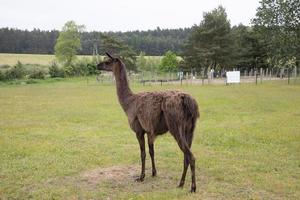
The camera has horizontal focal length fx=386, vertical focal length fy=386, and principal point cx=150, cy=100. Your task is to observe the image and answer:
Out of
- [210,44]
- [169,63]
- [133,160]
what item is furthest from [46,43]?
[133,160]

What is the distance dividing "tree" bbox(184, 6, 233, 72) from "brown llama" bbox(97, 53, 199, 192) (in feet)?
169

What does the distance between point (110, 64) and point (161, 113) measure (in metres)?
1.89

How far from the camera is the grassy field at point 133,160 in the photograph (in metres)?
7.50

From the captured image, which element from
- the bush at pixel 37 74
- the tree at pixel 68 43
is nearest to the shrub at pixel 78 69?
the bush at pixel 37 74

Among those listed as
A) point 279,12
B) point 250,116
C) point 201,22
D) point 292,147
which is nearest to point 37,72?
point 201,22

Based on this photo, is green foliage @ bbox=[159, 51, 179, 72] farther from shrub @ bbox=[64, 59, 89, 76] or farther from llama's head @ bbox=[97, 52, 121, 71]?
llama's head @ bbox=[97, 52, 121, 71]

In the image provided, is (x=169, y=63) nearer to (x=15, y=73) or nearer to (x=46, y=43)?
(x=15, y=73)

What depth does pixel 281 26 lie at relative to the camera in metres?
34.6

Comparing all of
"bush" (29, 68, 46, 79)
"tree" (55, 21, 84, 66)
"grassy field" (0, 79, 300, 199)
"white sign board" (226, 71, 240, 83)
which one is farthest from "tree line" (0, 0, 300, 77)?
"bush" (29, 68, 46, 79)

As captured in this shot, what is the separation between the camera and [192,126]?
295 inches

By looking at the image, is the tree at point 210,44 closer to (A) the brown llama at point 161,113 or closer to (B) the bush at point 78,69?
(B) the bush at point 78,69

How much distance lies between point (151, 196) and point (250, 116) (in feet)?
38.4

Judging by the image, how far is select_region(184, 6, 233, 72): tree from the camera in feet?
199

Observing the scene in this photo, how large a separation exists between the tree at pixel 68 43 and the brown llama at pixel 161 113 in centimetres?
7148
